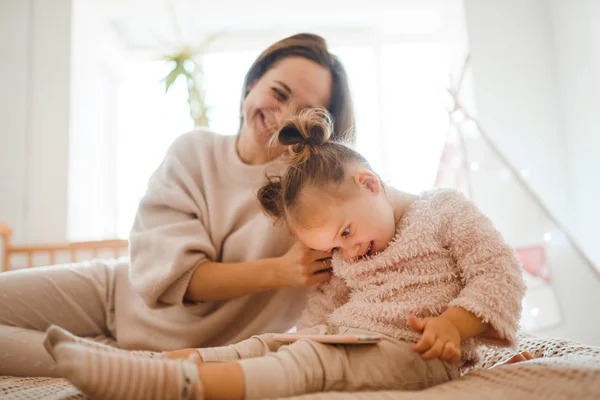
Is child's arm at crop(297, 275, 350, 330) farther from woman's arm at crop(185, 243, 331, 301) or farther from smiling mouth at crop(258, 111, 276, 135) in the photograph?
smiling mouth at crop(258, 111, 276, 135)

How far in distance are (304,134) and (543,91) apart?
2126 mm

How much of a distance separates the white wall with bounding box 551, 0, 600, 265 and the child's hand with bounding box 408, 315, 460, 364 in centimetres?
189

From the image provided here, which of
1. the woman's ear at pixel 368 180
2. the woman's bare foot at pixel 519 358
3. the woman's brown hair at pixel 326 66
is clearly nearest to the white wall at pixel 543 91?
the woman's brown hair at pixel 326 66

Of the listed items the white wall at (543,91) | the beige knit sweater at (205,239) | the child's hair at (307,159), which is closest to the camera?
the child's hair at (307,159)

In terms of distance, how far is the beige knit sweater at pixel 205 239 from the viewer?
1067 millimetres

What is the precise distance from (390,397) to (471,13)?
2535 millimetres

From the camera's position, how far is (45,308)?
1.11 meters

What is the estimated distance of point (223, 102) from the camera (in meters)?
3.01

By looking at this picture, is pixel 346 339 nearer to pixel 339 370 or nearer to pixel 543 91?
pixel 339 370

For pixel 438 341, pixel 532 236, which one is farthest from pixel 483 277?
pixel 532 236

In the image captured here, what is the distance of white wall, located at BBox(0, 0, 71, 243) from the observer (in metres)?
2.43

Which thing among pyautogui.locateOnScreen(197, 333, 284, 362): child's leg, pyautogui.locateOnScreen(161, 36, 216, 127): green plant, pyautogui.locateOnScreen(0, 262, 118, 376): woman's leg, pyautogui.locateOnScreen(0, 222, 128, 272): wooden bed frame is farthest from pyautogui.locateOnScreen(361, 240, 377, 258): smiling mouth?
pyautogui.locateOnScreen(161, 36, 216, 127): green plant

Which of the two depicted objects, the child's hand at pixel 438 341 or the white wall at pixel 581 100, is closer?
the child's hand at pixel 438 341

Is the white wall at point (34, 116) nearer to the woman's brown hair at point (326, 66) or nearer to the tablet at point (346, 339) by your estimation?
the woman's brown hair at point (326, 66)
